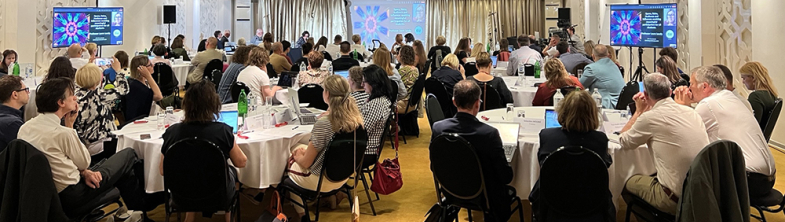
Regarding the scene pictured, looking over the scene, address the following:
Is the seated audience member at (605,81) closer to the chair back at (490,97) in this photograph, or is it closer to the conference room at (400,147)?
the conference room at (400,147)

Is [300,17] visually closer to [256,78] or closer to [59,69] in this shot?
[256,78]

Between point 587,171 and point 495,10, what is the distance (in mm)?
16106

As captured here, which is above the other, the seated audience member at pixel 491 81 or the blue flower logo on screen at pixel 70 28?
the blue flower logo on screen at pixel 70 28

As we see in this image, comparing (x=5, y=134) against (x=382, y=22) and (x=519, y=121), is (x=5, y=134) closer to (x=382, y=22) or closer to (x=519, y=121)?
(x=519, y=121)

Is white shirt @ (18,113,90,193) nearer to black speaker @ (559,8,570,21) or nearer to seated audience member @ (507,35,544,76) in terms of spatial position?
seated audience member @ (507,35,544,76)

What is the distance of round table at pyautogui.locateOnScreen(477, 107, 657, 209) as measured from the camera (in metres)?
3.56

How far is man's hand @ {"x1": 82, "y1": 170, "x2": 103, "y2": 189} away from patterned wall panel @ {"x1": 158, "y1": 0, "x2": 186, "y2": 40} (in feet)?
36.5

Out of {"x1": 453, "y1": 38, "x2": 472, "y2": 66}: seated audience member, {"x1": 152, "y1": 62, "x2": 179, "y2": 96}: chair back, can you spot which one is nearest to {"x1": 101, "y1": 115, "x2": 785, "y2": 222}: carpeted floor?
{"x1": 152, "y1": 62, "x2": 179, "y2": 96}: chair back

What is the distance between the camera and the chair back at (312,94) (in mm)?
5883

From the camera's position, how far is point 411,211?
464 cm

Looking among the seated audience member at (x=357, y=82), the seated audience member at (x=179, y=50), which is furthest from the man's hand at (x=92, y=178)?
the seated audience member at (x=179, y=50)

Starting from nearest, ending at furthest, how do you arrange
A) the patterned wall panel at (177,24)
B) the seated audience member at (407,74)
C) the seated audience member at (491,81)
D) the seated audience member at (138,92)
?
the seated audience member at (138,92) → the seated audience member at (491,81) → the seated audience member at (407,74) → the patterned wall panel at (177,24)

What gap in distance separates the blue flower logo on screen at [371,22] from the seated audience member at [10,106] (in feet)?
51.7

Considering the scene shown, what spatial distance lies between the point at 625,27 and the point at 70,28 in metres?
8.69
